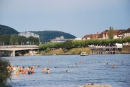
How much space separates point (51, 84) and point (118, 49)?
473 ft

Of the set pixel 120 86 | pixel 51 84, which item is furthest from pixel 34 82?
pixel 120 86

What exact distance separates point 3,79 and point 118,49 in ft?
535

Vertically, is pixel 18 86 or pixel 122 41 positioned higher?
pixel 122 41

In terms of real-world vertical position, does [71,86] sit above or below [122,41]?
below

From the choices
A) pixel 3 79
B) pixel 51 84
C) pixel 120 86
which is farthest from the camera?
pixel 51 84

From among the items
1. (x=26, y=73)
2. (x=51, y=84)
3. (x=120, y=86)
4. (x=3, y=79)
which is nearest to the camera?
(x=3, y=79)

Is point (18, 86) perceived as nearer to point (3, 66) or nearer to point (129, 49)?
point (3, 66)

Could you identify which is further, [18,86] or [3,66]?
[18,86]

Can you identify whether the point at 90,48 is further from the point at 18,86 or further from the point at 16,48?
the point at 18,86

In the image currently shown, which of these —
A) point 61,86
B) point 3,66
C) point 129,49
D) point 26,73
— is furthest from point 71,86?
point 129,49

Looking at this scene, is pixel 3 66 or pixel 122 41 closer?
pixel 3 66

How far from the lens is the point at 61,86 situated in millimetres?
50500

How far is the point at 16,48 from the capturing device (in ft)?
653

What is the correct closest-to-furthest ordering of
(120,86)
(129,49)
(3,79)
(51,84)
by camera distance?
(3,79) < (120,86) < (51,84) < (129,49)
